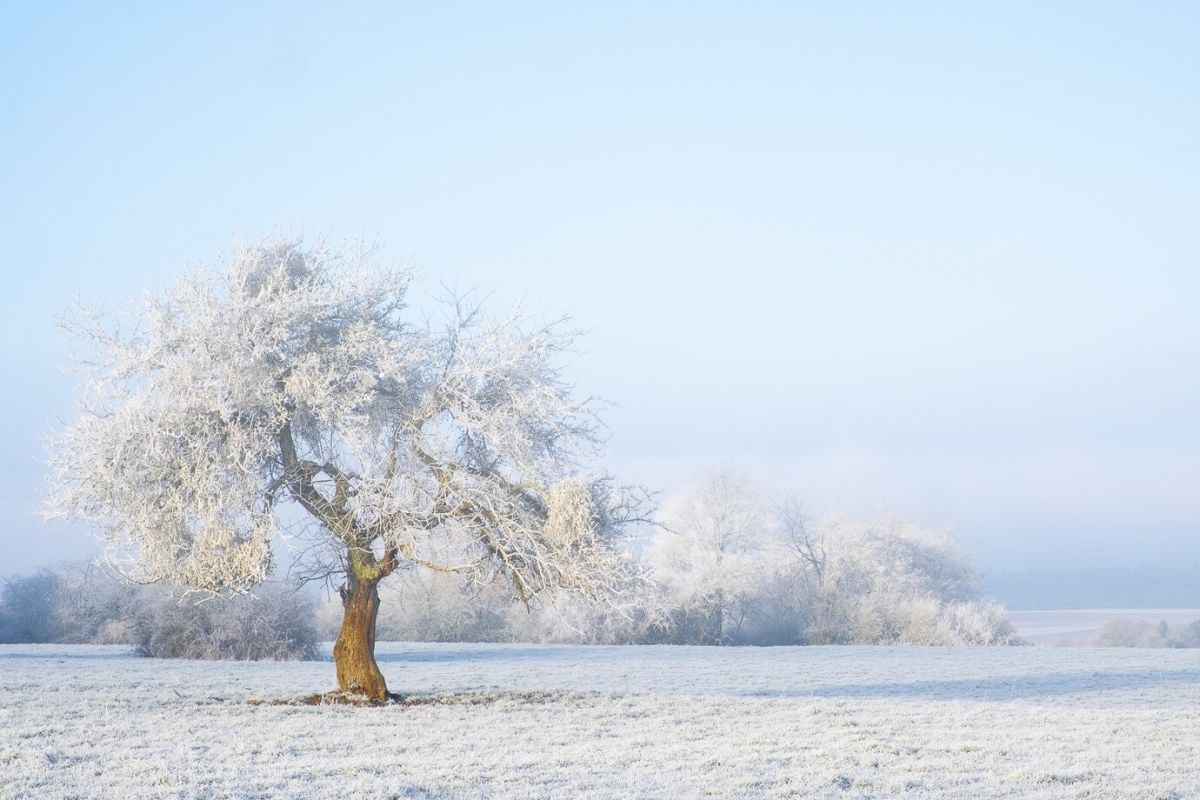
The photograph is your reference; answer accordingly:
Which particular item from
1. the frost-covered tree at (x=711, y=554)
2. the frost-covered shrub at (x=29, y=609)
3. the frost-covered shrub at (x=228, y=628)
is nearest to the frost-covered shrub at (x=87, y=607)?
the frost-covered shrub at (x=29, y=609)

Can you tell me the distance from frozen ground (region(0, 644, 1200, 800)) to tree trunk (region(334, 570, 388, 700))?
1260 millimetres

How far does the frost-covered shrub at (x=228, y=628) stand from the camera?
38.4 meters

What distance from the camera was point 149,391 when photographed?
18344mm

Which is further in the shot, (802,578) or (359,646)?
(802,578)

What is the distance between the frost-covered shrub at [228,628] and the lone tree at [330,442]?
19789 mm

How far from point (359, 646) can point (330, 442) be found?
12.7 ft

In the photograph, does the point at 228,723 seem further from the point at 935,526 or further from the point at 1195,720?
the point at 935,526

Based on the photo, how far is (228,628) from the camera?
38.4 meters

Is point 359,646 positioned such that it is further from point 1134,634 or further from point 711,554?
point 1134,634

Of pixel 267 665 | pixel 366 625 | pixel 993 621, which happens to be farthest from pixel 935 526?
pixel 366 625

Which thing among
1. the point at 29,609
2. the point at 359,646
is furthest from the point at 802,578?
the point at 359,646

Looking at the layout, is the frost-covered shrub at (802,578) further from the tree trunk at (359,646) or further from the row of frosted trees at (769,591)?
the tree trunk at (359,646)

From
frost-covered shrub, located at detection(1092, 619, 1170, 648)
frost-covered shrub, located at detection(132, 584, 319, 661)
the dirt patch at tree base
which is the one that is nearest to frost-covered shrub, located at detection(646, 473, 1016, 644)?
frost-covered shrub, located at detection(1092, 619, 1170, 648)

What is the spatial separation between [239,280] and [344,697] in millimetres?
7825
